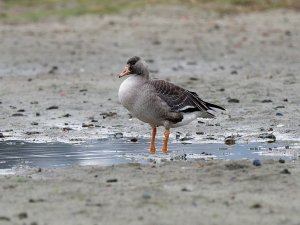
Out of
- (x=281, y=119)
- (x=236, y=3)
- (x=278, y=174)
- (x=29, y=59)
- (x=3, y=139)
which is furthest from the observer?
(x=236, y=3)

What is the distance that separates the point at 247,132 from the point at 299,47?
29.4 feet

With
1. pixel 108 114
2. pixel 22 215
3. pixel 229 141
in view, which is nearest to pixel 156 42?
pixel 108 114

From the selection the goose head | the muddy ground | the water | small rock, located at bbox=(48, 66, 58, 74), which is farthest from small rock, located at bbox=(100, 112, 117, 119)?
small rock, located at bbox=(48, 66, 58, 74)

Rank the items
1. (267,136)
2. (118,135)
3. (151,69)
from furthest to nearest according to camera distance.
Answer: (151,69) < (118,135) < (267,136)

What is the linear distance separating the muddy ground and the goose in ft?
3.17

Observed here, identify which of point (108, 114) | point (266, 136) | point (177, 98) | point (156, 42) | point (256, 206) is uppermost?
point (156, 42)

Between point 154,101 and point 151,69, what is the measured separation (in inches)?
316

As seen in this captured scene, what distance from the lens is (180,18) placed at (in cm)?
2478

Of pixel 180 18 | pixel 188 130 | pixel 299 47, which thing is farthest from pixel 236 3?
pixel 188 130

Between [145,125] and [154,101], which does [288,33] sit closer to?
[145,125]

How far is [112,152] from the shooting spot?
1162 centimetres

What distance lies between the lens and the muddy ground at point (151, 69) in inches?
534

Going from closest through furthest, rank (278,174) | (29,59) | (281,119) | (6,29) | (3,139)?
(278,174) → (3,139) → (281,119) → (29,59) → (6,29)

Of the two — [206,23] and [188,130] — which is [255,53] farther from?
[188,130]
